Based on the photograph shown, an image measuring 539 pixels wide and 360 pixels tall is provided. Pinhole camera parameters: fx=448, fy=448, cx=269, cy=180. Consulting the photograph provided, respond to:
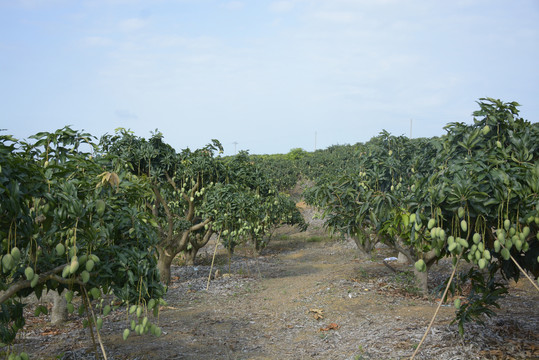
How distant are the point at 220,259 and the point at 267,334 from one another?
26.1 feet

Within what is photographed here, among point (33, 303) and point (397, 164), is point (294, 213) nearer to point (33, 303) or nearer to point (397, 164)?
point (397, 164)

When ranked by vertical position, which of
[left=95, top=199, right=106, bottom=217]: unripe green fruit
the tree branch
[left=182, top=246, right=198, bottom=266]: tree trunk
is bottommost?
[left=182, top=246, right=198, bottom=266]: tree trunk

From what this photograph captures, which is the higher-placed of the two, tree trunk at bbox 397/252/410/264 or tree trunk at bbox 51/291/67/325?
tree trunk at bbox 51/291/67/325

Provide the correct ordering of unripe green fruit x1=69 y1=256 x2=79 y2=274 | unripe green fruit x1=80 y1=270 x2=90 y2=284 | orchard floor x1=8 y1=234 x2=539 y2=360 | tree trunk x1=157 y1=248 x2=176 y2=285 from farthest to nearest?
tree trunk x1=157 y1=248 x2=176 y2=285, orchard floor x1=8 y1=234 x2=539 y2=360, unripe green fruit x1=80 y1=270 x2=90 y2=284, unripe green fruit x1=69 y1=256 x2=79 y2=274

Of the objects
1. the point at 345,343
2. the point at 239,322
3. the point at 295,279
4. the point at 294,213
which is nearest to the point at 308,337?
the point at 345,343

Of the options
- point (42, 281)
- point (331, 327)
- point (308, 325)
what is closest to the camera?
point (42, 281)

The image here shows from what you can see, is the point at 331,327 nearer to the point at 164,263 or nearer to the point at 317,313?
the point at 317,313

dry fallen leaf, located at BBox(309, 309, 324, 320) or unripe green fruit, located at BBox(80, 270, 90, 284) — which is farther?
dry fallen leaf, located at BBox(309, 309, 324, 320)

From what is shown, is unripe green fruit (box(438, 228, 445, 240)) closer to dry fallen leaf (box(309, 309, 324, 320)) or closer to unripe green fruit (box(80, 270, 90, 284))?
unripe green fruit (box(80, 270, 90, 284))

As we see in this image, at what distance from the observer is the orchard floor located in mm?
5595

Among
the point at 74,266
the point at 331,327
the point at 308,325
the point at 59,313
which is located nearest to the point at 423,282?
the point at 331,327

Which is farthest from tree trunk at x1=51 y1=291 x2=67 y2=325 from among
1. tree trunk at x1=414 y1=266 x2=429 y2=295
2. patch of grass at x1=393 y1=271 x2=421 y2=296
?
tree trunk at x1=414 y1=266 x2=429 y2=295


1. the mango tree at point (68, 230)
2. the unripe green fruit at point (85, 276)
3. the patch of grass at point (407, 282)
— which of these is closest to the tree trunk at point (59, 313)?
the mango tree at point (68, 230)

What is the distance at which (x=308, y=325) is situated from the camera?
281 inches
